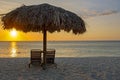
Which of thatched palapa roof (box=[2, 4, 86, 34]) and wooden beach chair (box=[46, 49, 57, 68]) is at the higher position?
thatched palapa roof (box=[2, 4, 86, 34])

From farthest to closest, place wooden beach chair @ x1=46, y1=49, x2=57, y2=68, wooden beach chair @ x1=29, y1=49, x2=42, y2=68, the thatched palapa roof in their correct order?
wooden beach chair @ x1=46, y1=49, x2=57, y2=68, wooden beach chair @ x1=29, y1=49, x2=42, y2=68, the thatched palapa roof

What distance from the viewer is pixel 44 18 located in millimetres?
9555

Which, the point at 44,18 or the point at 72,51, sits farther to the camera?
the point at 72,51

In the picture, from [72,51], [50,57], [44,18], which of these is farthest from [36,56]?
[72,51]

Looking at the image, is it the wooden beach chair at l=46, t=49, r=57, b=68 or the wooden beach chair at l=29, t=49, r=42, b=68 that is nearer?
the wooden beach chair at l=29, t=49, r=42, b=68

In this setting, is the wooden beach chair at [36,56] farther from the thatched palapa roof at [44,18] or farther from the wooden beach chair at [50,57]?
the thatched palapa roof at [44,18]

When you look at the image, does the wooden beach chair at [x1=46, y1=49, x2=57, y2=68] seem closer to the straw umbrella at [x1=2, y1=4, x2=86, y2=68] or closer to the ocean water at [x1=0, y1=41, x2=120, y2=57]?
the straw umbrella at [x1=2, y1=4, x2=86, y2=68]

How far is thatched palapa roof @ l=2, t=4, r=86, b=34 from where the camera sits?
952cm

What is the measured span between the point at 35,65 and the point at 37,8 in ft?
7.80

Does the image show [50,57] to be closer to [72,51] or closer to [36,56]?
[36,56]

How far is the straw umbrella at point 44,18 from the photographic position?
31.2ft

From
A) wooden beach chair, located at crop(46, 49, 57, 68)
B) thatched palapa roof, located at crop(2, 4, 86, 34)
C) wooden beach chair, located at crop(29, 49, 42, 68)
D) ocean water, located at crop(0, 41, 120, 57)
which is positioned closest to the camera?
thatched palapa roof, located at crop(2, 4, 86, 34)

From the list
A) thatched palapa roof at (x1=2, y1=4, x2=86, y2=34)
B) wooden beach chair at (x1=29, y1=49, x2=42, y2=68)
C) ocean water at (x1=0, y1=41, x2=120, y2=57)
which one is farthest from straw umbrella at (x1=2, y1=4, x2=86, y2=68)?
ocean water at (x1=0, y1=41, x2=120, y2=57)

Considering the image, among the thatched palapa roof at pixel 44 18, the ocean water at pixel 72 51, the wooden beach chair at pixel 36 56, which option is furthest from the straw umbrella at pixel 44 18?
the ocean water at pixel 72 51
